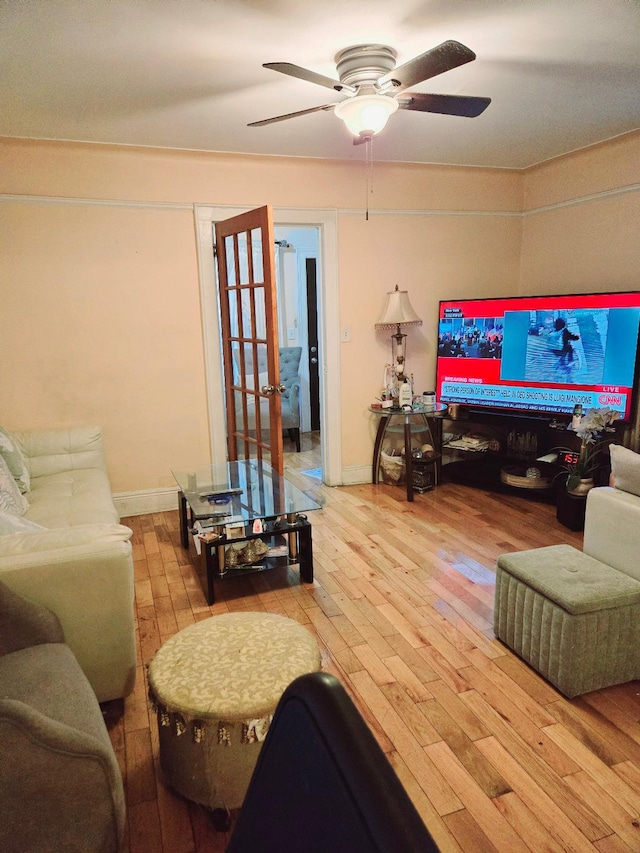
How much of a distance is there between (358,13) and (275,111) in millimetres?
1075

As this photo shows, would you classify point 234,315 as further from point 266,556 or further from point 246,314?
point 266,556

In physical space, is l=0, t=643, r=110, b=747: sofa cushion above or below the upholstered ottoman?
above

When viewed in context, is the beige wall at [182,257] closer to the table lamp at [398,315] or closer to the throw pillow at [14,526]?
the table lamp at [398,315]

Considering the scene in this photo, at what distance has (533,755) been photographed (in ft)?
5.66

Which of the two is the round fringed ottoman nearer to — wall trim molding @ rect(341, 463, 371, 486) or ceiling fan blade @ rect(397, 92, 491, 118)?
ceiling fan blade @ rect(397, 92, 491, 118)

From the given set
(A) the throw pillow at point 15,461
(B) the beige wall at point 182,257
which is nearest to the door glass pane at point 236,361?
(B) the beige wall at point 182,257

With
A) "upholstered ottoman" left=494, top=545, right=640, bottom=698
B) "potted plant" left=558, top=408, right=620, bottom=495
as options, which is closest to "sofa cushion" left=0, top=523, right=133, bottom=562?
"upholstered ottoman" left=494, top=545, right=640, bottom=698

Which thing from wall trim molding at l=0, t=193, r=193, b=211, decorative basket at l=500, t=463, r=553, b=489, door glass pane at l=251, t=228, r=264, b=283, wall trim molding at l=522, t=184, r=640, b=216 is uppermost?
wall trim molding at l=522, t=184, r=640, b=216

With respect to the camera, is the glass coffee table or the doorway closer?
the glass coffee table

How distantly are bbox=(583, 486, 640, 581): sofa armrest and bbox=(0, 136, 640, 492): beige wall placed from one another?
2177mm

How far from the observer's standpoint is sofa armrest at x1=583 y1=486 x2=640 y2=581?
2131 mm

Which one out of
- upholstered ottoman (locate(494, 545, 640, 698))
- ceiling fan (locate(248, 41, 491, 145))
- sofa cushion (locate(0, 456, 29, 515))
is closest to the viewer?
upholstered ottoman (locate(494, 545, 640, 698))

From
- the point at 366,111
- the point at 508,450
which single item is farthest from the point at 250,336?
the point at 508,450

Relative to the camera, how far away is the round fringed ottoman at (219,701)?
54.9 inches
